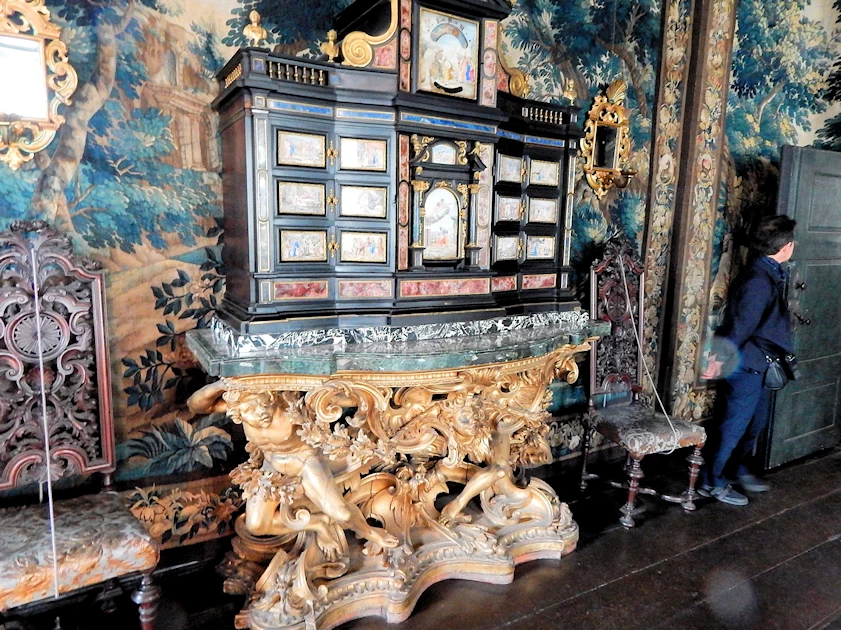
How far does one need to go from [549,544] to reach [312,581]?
1.25m

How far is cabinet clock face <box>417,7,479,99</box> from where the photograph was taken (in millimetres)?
2355

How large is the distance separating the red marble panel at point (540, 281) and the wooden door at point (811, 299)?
76.1 inches

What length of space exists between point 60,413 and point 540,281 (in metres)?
2.30

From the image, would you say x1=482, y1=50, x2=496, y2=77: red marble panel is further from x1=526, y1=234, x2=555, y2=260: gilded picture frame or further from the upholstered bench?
the upholstered bench

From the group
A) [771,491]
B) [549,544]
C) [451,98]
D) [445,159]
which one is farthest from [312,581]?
[771,491]

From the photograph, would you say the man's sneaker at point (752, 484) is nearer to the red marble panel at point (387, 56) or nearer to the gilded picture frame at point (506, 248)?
the gilded picture frame at point (506, 248)

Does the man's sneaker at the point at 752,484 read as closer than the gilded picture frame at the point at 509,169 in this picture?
No

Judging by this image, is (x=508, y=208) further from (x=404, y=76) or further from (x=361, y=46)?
(x=361, y=46)

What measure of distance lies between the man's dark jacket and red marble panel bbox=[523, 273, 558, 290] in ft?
4.62

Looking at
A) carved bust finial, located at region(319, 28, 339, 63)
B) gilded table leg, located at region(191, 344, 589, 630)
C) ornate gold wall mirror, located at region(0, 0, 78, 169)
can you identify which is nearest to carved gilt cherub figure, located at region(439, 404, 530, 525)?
gilded table leg, located at region(191, 344, 589, 630)

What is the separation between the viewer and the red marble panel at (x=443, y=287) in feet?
8.04

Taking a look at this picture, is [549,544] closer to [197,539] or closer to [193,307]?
[197,539]

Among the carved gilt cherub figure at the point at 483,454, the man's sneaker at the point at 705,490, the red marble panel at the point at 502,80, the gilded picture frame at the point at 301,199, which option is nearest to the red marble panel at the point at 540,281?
the carved gilt cherub figure at the point at 483,454

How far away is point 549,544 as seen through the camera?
9.47ft
